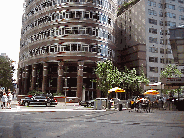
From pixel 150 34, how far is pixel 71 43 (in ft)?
85.7

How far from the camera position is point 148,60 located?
62688mm

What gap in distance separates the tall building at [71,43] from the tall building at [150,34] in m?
11.5

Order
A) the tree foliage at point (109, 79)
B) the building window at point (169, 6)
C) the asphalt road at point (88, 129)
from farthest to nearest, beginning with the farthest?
the building window at point (169, 6) < the tree foliage at point (109, 79) < the asphalt road at point (88, 129)

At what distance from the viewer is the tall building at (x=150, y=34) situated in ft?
206

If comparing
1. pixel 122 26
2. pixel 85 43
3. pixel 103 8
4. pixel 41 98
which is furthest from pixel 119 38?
pixel 41 98

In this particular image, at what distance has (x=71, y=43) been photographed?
49469 millimetres

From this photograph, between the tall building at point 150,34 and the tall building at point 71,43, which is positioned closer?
the tall building at point 71,43

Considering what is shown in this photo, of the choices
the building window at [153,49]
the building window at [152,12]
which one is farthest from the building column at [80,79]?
the building window at [152,12]

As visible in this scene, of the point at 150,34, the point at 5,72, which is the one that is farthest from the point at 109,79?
the point at 5,72

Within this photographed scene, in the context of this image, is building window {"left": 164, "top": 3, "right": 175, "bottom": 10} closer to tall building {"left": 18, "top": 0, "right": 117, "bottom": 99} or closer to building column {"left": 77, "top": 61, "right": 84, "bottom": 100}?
tall building {"left": 18, "top": 0, "right": 117, "bottom": 99}

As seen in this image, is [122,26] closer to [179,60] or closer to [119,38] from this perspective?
[119,38]

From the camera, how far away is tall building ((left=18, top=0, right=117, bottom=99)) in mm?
49344

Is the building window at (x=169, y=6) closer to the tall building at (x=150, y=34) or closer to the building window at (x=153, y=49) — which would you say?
the tall building at (x=150, y=34)

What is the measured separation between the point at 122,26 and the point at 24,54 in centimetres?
3217
